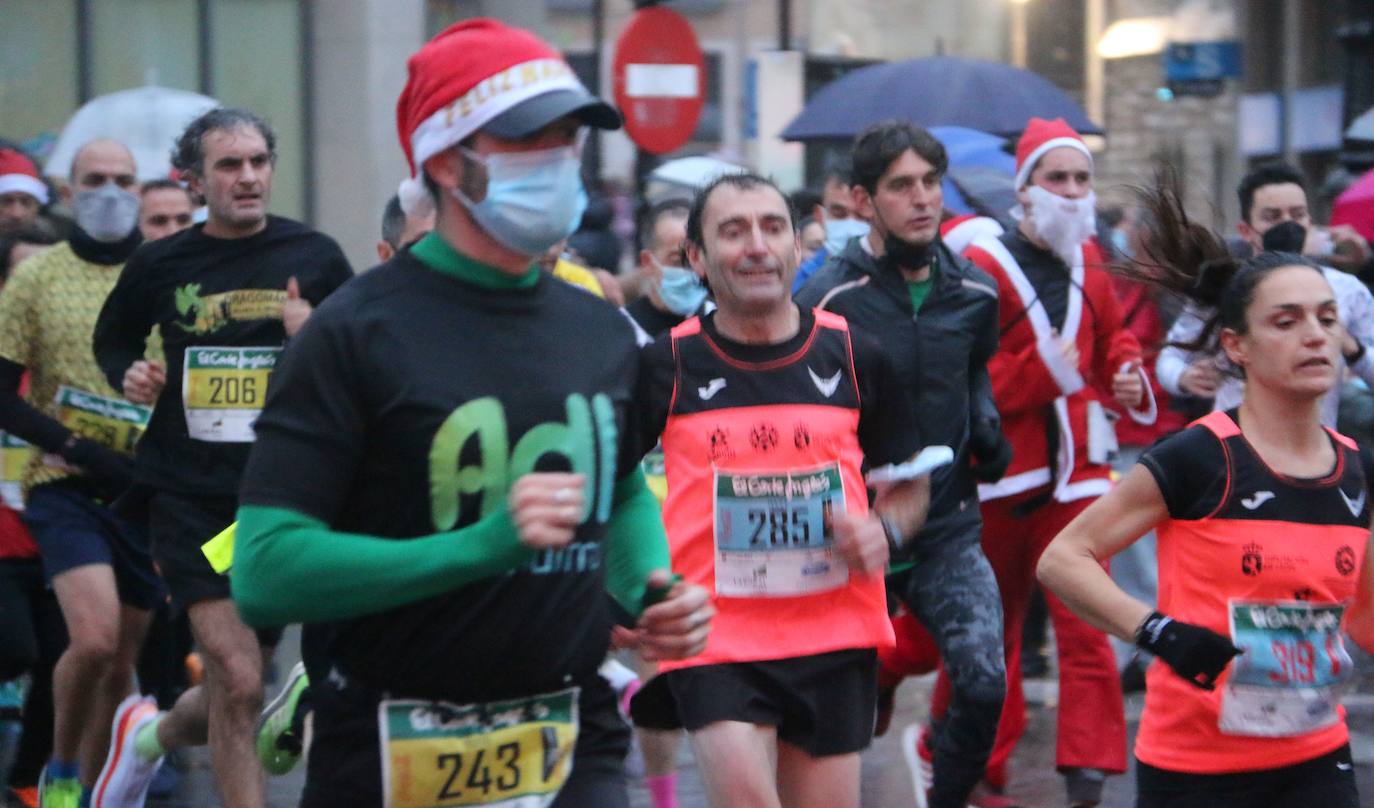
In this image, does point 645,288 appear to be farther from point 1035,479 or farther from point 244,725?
point 244,725

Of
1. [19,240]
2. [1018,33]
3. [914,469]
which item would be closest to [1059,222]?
[914,469]

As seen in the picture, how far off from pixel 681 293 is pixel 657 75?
4.63 metres

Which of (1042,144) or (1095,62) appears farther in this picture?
(1095,62)

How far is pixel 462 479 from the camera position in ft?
10.1

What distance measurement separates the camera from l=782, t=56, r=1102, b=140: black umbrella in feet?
37.6

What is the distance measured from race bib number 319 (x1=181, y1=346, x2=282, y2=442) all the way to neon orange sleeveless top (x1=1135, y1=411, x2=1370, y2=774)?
9.12 ft

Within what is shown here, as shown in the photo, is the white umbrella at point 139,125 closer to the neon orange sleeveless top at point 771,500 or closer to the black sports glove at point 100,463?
the black sports glove at point 100,463

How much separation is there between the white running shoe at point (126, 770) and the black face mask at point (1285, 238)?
4075 mm

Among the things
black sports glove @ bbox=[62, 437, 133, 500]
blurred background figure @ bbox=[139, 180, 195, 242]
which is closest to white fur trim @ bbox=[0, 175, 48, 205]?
blurred background figure @ bbox=[139, 180, 195, 242]

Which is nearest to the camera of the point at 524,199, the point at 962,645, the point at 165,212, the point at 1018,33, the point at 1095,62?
the point at 524,199

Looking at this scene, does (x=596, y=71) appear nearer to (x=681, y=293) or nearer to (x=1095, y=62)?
(x=681, y=293)

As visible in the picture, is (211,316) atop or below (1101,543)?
atop

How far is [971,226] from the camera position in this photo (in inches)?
273

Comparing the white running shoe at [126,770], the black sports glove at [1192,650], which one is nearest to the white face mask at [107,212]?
the white running shoe at [126,770]
